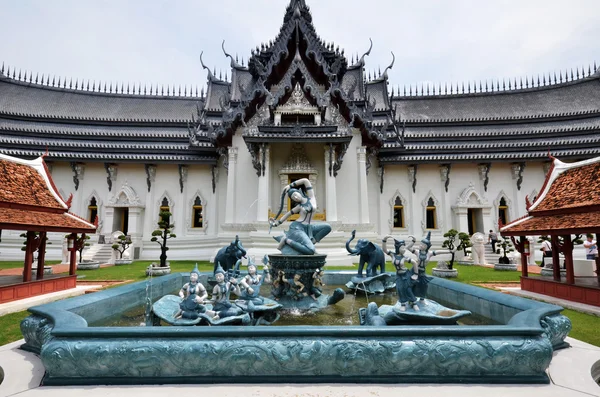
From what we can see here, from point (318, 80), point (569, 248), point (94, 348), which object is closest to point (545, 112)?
point (318, 80)

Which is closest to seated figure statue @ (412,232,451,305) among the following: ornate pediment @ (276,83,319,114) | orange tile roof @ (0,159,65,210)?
orange tile roof @ (0,159,65,210)

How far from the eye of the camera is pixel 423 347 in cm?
283

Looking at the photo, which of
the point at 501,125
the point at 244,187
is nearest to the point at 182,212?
the point at 244,187

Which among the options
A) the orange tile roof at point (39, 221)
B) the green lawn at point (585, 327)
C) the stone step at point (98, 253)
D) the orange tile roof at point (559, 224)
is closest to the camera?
the green lawn at point (585, 327)

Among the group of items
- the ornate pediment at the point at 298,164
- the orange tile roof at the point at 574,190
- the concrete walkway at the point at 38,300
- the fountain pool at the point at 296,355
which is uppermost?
the ornate pediment at the point at 298,164

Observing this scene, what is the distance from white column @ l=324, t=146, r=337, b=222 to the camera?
44.7 feet

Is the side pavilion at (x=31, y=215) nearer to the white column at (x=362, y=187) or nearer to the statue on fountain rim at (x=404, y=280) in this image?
the statue on fountain rim at (x=404, y=280)

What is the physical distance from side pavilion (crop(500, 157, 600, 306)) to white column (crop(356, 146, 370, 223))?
728cm

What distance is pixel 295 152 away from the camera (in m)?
14.7

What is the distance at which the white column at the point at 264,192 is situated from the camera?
13.7 m

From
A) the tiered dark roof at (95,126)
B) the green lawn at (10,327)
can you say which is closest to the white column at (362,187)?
the tiered dark roof at (95,126)

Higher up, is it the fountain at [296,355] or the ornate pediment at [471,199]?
the ornate pediment at [471,199]

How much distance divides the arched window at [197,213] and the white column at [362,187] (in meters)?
8.72

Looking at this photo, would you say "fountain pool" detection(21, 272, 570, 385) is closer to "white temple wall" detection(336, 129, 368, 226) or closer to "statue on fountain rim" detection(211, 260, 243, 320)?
"statue on fountain rim" detection(211, 260, 243, 320)
